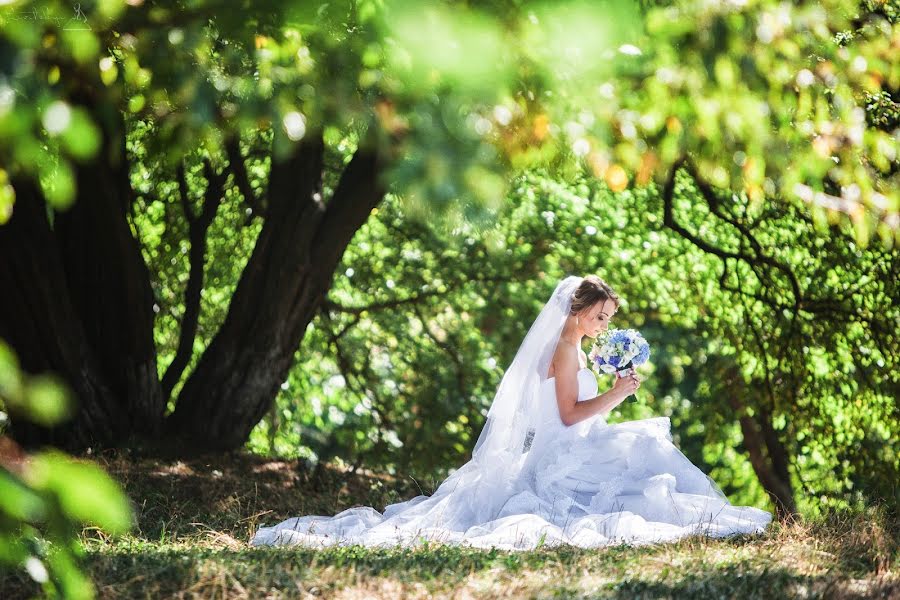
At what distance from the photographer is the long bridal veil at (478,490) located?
5918 millimetres

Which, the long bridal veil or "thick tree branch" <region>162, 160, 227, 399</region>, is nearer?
the long bridal veil

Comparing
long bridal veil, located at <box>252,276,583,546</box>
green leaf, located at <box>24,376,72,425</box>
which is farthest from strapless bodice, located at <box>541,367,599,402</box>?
green leaf, located at <box>24,376,72,425</box>

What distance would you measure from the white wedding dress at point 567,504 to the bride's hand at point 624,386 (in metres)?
0.29

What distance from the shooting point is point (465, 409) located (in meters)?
12.7

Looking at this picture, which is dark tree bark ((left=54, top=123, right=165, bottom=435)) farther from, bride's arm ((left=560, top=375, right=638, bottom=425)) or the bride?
bride's arm ((left=560, top=375, right=638, bottom=425))

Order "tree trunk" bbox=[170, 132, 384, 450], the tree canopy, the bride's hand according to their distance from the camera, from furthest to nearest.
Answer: "tree trunk" bbox=[170, 132, 384, 450] < the bride's hand < the tree canopy

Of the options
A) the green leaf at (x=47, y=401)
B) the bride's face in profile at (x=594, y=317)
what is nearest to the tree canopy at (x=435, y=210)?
the green leaf at (x=47, y=401)

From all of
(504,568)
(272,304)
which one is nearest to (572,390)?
(504,568)

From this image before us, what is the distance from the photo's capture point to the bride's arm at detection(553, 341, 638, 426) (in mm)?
6727

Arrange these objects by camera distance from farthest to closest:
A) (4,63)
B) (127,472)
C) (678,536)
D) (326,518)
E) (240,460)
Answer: (240,460), (127,472), (326,518), (678,536), (4,63)

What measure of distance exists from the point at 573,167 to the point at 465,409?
7967mm

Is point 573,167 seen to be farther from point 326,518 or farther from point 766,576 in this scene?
point 326,518

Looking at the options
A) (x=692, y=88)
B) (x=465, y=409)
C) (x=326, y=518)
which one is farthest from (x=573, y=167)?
(x=465, y=409)

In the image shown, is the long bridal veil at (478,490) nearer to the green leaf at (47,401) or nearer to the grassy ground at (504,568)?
the grassy ground at (504,568)
